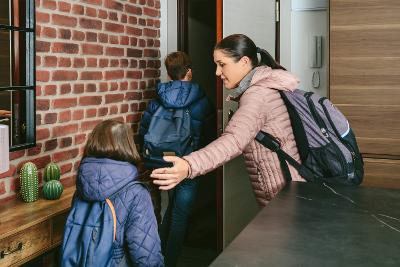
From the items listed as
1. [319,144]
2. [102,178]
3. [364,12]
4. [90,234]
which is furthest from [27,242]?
[364,12]

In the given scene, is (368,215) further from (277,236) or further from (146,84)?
(146,84)

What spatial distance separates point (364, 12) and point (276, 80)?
41.5 inches

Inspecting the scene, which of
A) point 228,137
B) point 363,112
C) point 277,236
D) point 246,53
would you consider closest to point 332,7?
point 363,112

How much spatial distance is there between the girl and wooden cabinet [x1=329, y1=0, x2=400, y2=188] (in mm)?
1615

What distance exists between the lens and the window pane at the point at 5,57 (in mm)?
2665

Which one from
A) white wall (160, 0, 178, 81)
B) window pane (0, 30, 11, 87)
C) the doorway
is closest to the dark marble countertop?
window pane (0, 30, 11, 87)

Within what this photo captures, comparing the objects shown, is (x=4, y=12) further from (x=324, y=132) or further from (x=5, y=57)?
(x=324, y=132)

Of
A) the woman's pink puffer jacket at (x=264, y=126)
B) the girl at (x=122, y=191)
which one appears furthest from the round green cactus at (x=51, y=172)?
the woman's pink puffer jacket at (x=264, y=126)

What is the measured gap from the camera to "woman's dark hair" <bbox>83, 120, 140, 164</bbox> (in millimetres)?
2043

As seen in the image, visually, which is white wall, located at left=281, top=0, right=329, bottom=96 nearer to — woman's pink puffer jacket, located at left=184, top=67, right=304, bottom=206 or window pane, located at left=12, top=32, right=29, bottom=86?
woman's pink puffer jacket, located at left=184, top=67, right=304, bottom=206

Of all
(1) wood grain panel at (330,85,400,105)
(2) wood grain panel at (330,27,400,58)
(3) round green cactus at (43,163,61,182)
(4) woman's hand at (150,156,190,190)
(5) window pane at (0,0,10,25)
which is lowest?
(3) round green cactus at (43,163,61,182)

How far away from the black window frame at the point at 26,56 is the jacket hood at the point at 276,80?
118cm

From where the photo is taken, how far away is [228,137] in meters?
2.15

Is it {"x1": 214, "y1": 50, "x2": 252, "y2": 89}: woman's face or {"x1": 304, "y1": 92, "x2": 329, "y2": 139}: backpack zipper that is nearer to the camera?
{"x1": 304, "y1": 92, "x2": 329, "y2": 139}: backpack zipper
